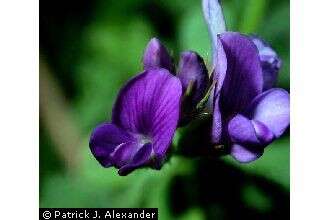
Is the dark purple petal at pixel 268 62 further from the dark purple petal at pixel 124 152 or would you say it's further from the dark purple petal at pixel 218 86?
the dark purple petal at pixel 124 152

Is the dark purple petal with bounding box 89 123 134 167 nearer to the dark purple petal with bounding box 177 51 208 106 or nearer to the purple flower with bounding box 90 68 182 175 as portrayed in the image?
the purple flower with bounding box 90 68 182 175

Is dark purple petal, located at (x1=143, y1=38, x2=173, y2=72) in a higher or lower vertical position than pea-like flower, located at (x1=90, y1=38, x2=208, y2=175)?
higher

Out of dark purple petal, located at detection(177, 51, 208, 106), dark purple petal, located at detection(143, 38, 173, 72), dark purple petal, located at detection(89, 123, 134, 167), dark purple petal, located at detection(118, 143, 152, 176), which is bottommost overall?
dark purple petal, located at detection(118, 143, 152, 176)

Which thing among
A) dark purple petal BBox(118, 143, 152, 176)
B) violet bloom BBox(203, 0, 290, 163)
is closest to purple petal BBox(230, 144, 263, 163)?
violet bloom BBox(203, 0, 290, 163)

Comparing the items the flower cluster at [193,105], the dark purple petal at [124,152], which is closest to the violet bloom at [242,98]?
the flower cluster at [193,105]

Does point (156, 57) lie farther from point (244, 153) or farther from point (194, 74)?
point (244, 153)
